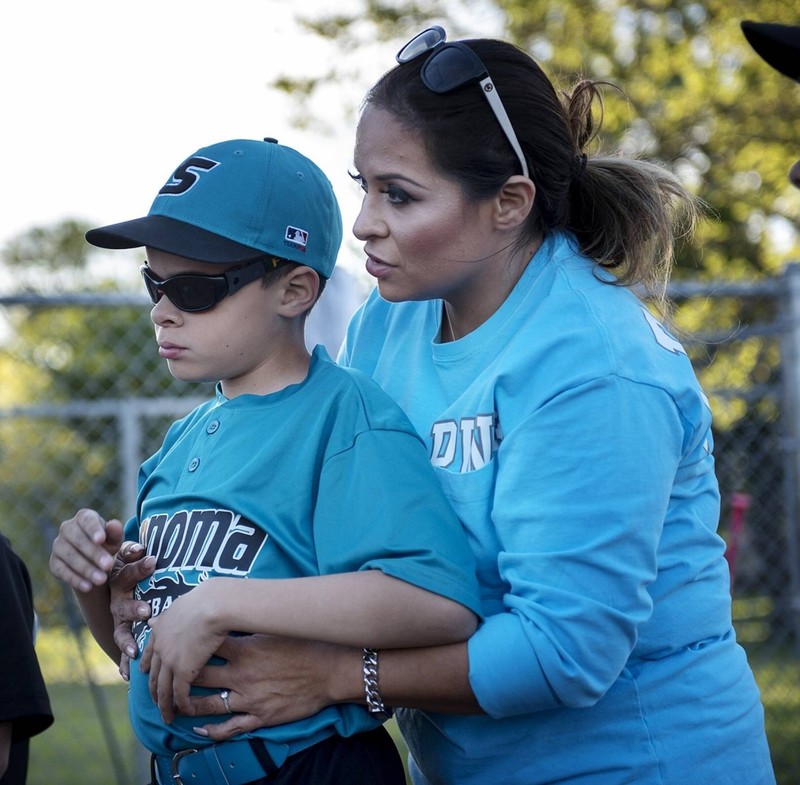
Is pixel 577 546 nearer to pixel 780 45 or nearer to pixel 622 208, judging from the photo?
pixel 622 208

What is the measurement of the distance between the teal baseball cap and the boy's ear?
0.03 m

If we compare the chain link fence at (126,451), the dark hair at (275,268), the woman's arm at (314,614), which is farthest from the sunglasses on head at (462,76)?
the chain link fence at (126,451)

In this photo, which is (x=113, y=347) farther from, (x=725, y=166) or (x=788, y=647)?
(x=725, y=166)

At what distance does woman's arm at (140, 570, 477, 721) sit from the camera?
71.0 inches

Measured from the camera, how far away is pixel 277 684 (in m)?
1.90

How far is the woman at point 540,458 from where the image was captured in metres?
1.81

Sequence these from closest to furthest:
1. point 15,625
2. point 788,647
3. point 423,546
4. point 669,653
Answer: point 423,546
point 669,653
point 15,625
point 788,647

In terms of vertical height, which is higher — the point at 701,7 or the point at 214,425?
the point at 214,425

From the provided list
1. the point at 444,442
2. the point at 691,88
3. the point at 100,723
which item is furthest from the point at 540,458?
the point at 691,88

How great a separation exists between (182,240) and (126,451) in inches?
140

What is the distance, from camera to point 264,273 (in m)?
2.15

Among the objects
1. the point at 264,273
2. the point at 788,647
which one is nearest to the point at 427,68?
the point at 264,273

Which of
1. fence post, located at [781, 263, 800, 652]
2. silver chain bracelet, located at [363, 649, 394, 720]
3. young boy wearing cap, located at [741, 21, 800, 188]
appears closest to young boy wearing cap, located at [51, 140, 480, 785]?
silver chain bracelet, located at [363, 649, 394, 720]

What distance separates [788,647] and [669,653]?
7.23m
